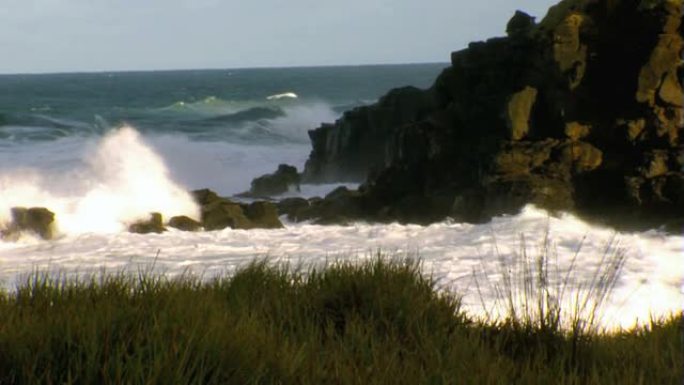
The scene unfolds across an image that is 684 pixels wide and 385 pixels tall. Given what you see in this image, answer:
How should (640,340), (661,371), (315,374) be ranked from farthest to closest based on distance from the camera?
(640,340)
(661,371)
(315,374)

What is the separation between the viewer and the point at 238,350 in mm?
4094

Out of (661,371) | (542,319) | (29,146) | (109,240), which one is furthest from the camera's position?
(29,146)

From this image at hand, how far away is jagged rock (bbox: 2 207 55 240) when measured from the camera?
15555 mm

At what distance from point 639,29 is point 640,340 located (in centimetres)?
1243

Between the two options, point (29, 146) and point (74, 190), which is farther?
point (29, 146)

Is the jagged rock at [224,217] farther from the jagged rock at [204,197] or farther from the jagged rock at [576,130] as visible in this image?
the jagged rock at [576,130]

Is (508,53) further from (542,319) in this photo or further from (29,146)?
(29,146)

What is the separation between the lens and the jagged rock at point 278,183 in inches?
977

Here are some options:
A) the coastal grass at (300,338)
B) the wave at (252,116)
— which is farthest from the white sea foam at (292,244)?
the wave at (252,116)

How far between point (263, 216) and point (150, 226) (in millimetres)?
2070

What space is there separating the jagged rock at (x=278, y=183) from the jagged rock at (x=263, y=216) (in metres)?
7.31

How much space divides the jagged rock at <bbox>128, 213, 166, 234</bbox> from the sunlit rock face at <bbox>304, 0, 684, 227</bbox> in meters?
4.07

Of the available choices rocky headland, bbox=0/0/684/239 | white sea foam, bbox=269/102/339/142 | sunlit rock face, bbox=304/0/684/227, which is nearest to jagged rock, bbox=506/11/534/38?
sunlit rock face, bbox=304/0/684/227

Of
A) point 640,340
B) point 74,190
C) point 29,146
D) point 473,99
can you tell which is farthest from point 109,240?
point 29,146
